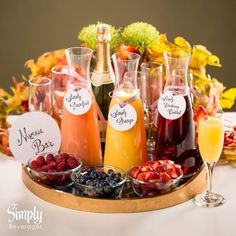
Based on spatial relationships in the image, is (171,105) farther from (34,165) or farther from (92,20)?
(92,20)

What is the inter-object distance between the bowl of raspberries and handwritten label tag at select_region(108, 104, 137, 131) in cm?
14

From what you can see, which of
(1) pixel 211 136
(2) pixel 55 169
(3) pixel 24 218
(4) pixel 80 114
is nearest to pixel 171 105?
(1) pixel 211 136

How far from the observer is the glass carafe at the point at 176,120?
163 cm

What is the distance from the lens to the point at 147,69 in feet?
5.74

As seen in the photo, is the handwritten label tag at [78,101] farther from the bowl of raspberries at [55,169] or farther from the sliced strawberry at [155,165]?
the sliced strawberry at [155,165]

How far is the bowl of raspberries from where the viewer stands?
5.14 ft

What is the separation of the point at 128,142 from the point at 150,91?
22 centimetres

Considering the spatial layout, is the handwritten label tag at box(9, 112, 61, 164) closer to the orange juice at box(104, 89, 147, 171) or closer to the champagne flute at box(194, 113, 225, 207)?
the orange juice at box(104, 89, 147, 171)

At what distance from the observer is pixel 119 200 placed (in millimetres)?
1482

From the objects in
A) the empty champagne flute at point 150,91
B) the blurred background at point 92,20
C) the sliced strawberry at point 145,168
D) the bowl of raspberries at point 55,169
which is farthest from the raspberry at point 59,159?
the blurred background at point 92,20

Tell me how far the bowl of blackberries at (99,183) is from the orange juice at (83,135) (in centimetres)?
13

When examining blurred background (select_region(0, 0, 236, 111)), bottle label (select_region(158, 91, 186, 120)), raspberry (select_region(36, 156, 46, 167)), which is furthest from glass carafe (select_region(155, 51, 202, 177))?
blurred background (select_region(0, 0, 236, 111))

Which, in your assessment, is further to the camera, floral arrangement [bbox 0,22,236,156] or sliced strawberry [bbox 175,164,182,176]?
floral arrangement [bbox 0,22,236,156]

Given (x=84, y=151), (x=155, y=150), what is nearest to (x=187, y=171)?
(x=155, y=150)
